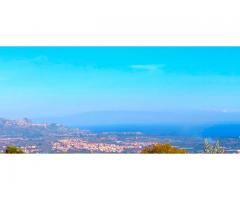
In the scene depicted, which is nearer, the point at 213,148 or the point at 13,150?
the point at 13,150

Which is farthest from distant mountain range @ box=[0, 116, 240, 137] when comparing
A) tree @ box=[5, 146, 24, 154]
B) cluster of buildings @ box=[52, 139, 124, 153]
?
tree @ box=[5, 146, 24, 154]

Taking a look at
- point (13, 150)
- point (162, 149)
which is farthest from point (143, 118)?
point (13, 150)

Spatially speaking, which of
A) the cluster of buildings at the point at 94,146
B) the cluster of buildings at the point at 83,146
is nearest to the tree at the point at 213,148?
the cluster of buildings at the point at 94,146

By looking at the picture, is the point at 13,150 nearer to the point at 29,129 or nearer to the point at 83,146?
the point at 29,129

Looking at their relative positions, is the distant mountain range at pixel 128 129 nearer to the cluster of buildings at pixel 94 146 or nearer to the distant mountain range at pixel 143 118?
the distant mountain range at pixel 143 118

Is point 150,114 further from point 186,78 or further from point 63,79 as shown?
point 63,79

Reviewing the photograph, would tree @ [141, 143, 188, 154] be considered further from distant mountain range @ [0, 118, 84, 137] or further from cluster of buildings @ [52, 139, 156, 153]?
distant mountain range @ [0, 118, 84, 137]
